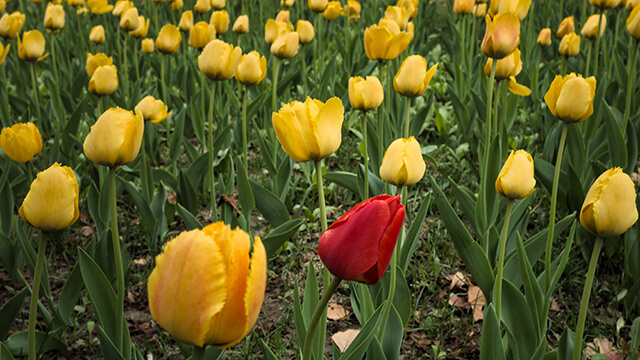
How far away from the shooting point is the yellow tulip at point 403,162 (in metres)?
1.31

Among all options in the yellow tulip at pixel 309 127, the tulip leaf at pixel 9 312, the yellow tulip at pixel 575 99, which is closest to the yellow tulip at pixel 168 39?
the tulip leaf at pixel 9 312

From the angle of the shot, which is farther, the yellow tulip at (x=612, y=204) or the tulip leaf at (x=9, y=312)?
the tulip leaf at (x=9, y=312)

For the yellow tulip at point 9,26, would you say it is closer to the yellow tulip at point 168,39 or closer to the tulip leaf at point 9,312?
the yellow tulip at point 168,39

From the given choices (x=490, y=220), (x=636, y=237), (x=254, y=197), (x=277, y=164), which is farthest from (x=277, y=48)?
(x=636, y=237)

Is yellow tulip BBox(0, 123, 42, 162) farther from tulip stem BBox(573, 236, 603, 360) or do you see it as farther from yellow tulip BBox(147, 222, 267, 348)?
tulip stem BBox(573, 236, 603, 360)

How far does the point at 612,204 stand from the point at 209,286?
30.3 inches

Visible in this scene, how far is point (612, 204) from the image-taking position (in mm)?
1010

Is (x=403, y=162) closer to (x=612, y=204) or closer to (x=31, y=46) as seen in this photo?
(x=612, y=204)

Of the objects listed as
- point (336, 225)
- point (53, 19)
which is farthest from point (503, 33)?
point (53, 19)

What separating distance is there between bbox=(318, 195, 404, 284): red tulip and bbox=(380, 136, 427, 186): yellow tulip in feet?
1.79

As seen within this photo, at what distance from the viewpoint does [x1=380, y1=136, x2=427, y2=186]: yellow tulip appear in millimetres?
1311

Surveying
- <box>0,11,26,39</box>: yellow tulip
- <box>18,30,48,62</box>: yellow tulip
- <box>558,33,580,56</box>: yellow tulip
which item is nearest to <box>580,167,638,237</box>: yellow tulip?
<box>558,33,580,56</box>: yellow tulip

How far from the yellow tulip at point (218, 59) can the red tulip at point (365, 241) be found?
4.01 feet

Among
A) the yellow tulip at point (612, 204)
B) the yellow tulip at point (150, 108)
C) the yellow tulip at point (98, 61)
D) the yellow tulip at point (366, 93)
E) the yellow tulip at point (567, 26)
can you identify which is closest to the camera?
the yellow tulip at point (612, 204)
